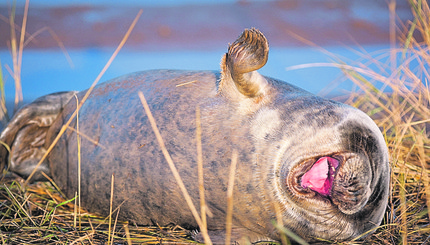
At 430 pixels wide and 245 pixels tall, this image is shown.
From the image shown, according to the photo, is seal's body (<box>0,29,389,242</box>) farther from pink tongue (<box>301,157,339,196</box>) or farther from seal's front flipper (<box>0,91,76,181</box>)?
seal's front flipper (<box>0,91,76,181</box>)

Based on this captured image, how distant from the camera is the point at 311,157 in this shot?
207cm

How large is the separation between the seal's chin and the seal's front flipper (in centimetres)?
181

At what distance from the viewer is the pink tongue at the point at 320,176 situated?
2139mm

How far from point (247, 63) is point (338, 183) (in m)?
0.72

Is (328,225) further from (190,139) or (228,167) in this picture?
(190,139)

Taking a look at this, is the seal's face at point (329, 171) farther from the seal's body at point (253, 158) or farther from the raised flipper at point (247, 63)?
the raised flipper at point (247, 63)

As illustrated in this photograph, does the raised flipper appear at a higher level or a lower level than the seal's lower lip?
higher

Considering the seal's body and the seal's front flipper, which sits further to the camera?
the seal's front flipper

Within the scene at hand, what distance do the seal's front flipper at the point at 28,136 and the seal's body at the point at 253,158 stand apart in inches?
35.4

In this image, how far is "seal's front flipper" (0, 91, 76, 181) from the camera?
303cm

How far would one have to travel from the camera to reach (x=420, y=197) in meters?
2.67

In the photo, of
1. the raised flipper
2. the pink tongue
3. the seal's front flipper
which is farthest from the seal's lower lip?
the seal's front flipper

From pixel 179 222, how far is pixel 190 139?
461 mm

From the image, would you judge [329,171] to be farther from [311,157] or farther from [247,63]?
[247,63]
